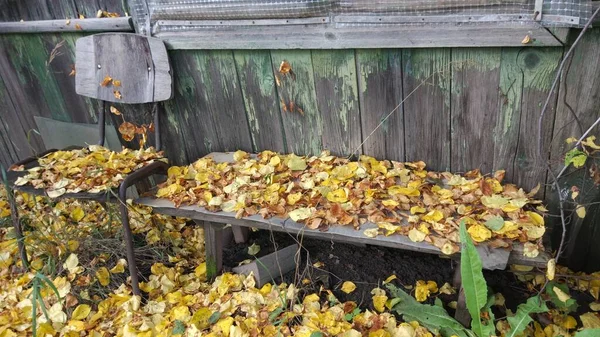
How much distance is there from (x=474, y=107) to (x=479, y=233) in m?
0.58

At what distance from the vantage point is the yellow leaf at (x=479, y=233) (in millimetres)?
1677

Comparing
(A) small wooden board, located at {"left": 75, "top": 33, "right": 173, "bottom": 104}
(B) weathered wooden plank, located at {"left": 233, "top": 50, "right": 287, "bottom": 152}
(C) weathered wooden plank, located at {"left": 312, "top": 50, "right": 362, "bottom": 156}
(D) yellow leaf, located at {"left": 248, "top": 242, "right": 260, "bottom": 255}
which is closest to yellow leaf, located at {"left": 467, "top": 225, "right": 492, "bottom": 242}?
(C) weathered wooden plank, located at {"left": 312, "top": 50, "right": 362, "bottom": 156}

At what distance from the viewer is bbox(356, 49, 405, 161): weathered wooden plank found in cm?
201

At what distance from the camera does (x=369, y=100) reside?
2133mm

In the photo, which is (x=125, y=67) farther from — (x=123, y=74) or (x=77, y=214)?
(x=77, y=214)

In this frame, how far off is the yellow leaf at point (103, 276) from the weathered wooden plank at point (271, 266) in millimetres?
705

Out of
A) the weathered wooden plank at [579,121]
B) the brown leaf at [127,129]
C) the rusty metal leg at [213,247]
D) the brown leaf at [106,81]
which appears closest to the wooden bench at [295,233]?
the rusty metal leg at [213,247]

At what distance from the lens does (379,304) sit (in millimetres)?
2045

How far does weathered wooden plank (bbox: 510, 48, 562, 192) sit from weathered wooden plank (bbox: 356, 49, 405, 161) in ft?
1.67

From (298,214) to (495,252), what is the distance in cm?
79

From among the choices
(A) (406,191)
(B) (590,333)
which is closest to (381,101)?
(A) (406,191)

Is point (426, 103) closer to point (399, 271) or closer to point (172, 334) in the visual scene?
point (399, 271)

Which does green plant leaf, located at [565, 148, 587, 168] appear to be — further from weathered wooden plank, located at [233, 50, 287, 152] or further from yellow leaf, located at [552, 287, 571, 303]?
weathered wooden plank, located at [233, 50, 287, 152]

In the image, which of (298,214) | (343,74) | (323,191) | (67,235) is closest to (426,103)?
(343,74)
